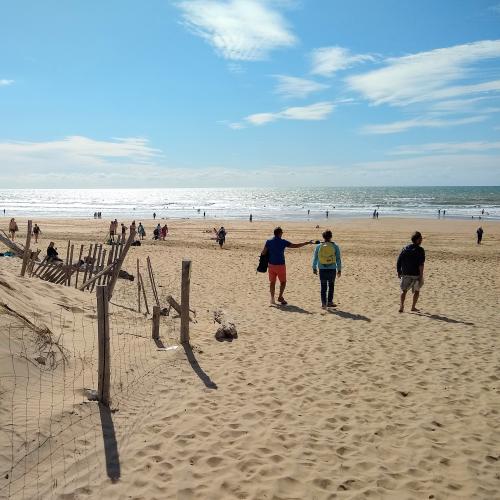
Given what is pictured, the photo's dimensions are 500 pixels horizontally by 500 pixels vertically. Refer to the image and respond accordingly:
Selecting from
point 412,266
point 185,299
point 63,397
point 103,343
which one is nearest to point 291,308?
Result: point 412,266

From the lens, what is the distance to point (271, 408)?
5.17 m

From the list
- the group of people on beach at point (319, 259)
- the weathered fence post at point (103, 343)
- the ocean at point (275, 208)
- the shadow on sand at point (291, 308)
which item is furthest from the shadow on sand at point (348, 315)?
the ocean at point (275, 208)

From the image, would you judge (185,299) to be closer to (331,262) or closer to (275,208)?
(331,262)

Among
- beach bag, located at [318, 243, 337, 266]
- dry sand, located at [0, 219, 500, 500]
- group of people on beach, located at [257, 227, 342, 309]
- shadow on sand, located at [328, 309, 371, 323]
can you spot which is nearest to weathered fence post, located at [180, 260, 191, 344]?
dry sand, located at [0, 219, 500, 500]

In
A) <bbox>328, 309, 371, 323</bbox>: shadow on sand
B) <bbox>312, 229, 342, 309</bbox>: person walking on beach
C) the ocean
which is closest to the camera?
<bbox>328, 309, 371, 323</bbox>: shadow on sand

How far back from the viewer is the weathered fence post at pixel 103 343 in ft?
15.8

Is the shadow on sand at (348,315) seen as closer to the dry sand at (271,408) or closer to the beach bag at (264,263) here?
the dry sand at (271,408)

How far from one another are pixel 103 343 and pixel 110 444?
1.08m

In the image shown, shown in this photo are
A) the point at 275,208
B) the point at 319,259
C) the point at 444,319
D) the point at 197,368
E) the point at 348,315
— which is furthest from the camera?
the point at 275,208

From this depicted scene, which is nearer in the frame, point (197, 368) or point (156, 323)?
point (197, 368)

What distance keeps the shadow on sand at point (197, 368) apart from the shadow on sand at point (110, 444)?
1.41 meters

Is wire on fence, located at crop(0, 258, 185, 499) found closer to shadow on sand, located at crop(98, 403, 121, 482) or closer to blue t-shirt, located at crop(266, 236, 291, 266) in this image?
shadow on sand, located at crop(98, 403, 121, 482)

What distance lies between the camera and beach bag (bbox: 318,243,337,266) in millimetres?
9711

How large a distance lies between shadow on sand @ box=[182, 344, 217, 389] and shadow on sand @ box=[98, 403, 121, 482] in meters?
1.41
